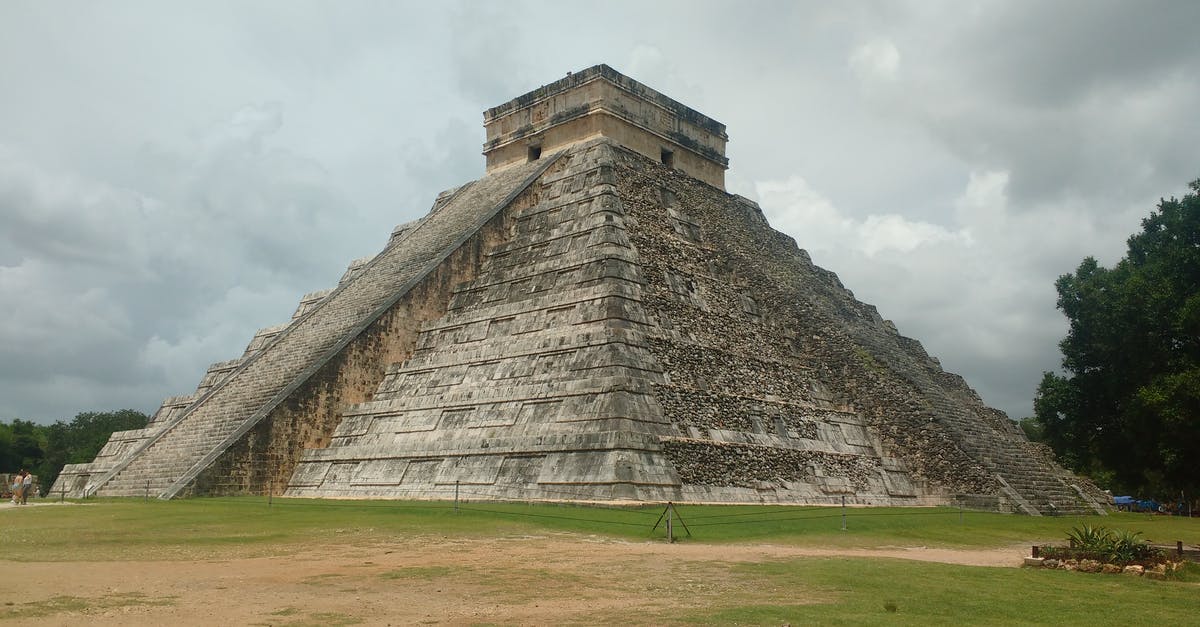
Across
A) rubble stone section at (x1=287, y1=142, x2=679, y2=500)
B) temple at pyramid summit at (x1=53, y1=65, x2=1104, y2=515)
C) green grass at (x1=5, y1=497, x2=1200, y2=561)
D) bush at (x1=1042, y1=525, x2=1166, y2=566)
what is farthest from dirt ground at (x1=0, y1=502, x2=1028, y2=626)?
temple at pyramid summit at (x1=53, y1=65, x2=1104, y2=515)

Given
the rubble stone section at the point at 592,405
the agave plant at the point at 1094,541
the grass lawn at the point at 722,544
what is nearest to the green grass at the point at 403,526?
the grass lawn at the point at 722,544

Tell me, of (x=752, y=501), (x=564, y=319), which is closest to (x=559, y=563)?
(x=752, y=501)

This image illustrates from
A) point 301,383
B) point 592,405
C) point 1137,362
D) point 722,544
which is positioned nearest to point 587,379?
point 592,405

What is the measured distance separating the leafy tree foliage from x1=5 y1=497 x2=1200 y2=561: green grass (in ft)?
19.6

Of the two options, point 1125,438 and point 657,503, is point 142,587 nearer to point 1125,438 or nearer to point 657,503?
point 657,503

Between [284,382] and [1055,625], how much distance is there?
15932 mm

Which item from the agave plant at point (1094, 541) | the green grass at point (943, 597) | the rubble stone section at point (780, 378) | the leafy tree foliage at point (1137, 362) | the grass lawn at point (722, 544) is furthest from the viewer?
the leafy tree foliage at point (1137, 362)

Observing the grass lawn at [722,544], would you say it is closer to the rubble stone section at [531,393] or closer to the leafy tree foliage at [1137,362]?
the rubble stone section at [531,393]

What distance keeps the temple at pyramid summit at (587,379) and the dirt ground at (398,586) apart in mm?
3908

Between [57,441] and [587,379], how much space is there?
1727 inches

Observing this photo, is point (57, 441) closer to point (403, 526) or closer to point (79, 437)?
point (79, 437)

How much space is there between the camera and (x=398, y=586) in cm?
827

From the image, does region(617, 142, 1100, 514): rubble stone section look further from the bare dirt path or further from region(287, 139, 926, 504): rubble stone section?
the bare dirt path

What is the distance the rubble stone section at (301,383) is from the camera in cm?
1811
